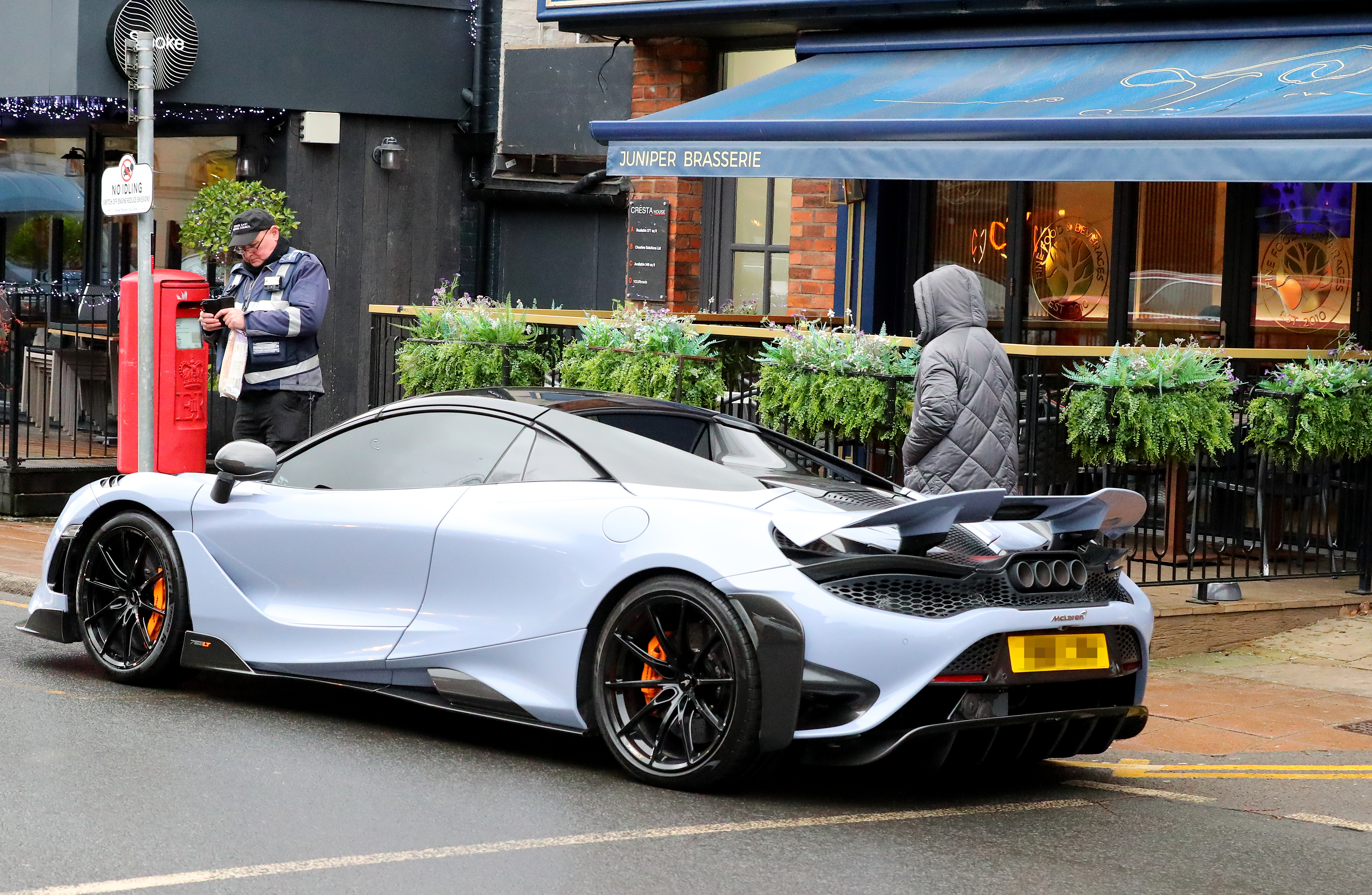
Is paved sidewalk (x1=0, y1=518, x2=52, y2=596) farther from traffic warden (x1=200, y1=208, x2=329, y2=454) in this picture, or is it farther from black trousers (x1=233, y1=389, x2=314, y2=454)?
traffic warden (x1=200, y1=208, x2=329, y2=454)

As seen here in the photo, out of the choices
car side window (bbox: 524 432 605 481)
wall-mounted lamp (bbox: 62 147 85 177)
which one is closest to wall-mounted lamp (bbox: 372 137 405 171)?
wall-mounted lamp (bbox: 62 147 85 177)

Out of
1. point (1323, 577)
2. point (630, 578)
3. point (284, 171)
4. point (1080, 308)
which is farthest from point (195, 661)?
point (284, 171)

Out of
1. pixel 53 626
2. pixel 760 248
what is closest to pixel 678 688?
pixel 53 626

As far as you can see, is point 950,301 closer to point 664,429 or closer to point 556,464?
point 664,429

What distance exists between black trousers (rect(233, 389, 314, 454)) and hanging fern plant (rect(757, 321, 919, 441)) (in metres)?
2.70

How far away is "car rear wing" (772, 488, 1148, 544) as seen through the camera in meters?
5.36

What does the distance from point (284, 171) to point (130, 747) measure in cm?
1064

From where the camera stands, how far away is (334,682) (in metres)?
6.46

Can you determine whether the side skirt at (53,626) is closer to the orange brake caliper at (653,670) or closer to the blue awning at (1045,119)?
the orange brake caliper at (653,670)

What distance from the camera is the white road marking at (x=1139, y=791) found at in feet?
19.5

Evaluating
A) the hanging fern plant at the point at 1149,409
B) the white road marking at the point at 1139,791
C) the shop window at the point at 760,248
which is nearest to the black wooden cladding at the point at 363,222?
the shop window at the point at 760,248

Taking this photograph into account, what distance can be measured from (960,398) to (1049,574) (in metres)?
2.16

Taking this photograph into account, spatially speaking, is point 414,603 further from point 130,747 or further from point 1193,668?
point 1193,668

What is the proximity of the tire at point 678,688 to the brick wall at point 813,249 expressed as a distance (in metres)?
7.55
